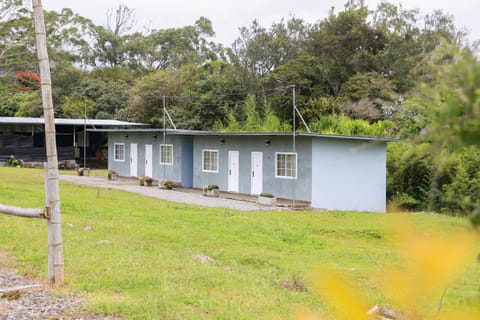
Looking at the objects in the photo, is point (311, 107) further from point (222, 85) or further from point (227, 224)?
point (227, 224)

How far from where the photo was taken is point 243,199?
22141mm

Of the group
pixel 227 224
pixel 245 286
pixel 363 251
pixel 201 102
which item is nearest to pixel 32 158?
pixel 201 102

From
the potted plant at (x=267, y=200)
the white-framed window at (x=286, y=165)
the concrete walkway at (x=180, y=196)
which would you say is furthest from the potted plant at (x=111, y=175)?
the potted plant at (x=267, y=200)

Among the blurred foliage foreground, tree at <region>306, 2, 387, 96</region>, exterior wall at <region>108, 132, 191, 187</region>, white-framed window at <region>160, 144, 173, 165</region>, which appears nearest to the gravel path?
the blurred foliage foreground

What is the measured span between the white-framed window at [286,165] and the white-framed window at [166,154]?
23.7ft

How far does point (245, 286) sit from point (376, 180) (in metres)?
15.5

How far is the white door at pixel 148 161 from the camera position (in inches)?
1160

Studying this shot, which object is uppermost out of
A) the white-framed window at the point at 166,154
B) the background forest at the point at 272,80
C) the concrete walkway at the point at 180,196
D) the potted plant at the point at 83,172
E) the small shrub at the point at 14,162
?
the background forest at the point at 272,80

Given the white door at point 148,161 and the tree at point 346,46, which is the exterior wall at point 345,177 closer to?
the white door at point 148,161

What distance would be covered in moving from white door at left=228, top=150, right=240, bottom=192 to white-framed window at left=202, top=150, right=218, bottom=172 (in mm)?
1039

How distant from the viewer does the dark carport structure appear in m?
36.8

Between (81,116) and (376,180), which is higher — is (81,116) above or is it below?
above

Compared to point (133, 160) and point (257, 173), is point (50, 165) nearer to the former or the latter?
point (257, 173)

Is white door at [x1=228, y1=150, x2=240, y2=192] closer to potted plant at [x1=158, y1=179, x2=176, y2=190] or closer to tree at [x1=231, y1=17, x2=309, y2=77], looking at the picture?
potted plant at [x1=158, y1=179, x2=176, y2=190]
